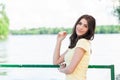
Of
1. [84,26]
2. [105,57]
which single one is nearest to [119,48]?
[105,57]

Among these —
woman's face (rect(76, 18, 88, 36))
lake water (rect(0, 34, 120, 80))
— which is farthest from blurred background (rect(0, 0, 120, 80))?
woman's face (rect(76, 18, 88, 36))

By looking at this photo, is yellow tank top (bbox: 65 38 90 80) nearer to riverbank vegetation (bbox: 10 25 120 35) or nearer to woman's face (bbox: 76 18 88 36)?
woman's face (bbox: 76 18 88 36)

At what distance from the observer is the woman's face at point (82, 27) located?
2471mm

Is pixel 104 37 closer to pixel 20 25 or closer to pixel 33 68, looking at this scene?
pixel 20 25

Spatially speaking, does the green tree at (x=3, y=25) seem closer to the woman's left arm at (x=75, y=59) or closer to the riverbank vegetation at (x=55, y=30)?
the riverbank vegetation at (x=55, y=30)

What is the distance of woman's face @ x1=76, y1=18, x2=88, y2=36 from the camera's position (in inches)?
97.3

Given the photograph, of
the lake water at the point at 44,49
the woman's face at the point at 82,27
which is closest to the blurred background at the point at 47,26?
the lake water at the point at 44,49

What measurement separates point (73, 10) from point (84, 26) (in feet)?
7.85

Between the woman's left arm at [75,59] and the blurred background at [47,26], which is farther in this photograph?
the blurred background at [47,26]

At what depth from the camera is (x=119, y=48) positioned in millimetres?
4898

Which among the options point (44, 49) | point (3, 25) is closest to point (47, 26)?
point (44, 49)

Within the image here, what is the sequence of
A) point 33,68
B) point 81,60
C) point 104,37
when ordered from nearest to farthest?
point 81,60 → point 33,68 → point 104,37

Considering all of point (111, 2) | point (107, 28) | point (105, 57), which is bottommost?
point (105, 57)

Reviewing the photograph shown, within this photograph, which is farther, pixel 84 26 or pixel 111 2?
pixel 111 2
